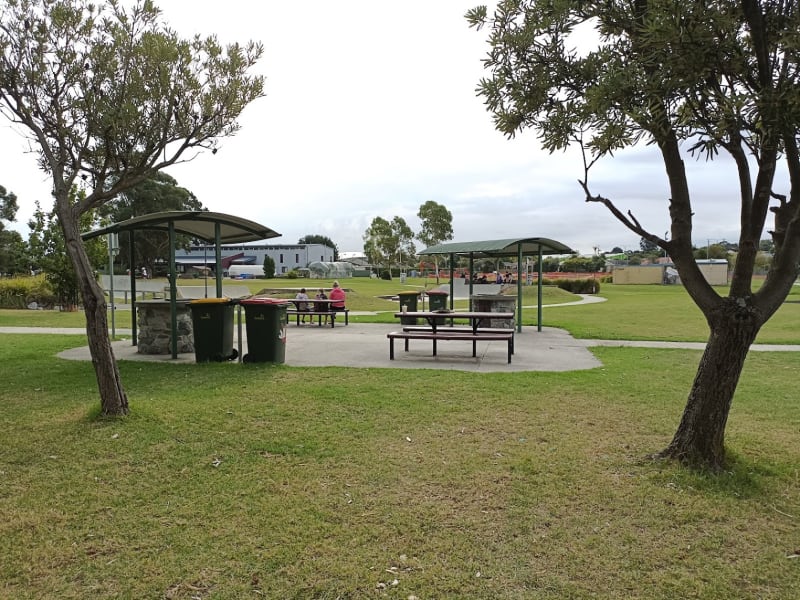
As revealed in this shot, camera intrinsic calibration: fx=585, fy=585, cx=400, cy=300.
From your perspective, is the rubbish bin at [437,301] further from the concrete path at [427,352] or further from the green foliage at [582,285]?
the green foliage at [582,285]

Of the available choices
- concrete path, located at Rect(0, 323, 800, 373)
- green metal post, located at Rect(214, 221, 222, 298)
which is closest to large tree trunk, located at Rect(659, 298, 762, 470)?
concrete path, located at Rect(0, 323, 800, 373)

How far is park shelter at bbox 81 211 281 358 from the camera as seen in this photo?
9.79 metres

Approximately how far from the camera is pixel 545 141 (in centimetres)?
436

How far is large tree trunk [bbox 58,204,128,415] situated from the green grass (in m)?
0.24

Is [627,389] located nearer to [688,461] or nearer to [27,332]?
[688,461]

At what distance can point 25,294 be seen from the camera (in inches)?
1018

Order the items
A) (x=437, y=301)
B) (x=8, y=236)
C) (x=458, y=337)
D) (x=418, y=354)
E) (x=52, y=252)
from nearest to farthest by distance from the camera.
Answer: (x=458, y=337)
(x=418, y=354)
(x=437, y=301)
(x=52, y=252)
(x=8, y=236)

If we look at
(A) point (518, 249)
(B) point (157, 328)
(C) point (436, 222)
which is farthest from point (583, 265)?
(B) point (157, 328)

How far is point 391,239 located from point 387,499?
65850 mm

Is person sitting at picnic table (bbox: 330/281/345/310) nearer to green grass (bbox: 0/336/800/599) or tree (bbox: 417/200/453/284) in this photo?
green grass (bbox: 0/336/800/599)

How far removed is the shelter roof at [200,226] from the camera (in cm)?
969

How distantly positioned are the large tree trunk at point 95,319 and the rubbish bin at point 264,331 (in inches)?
143

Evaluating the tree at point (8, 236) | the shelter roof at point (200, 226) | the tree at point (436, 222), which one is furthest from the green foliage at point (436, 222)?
the shelter roof at point (200, 226)

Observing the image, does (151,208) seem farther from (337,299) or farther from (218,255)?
(218,255)
